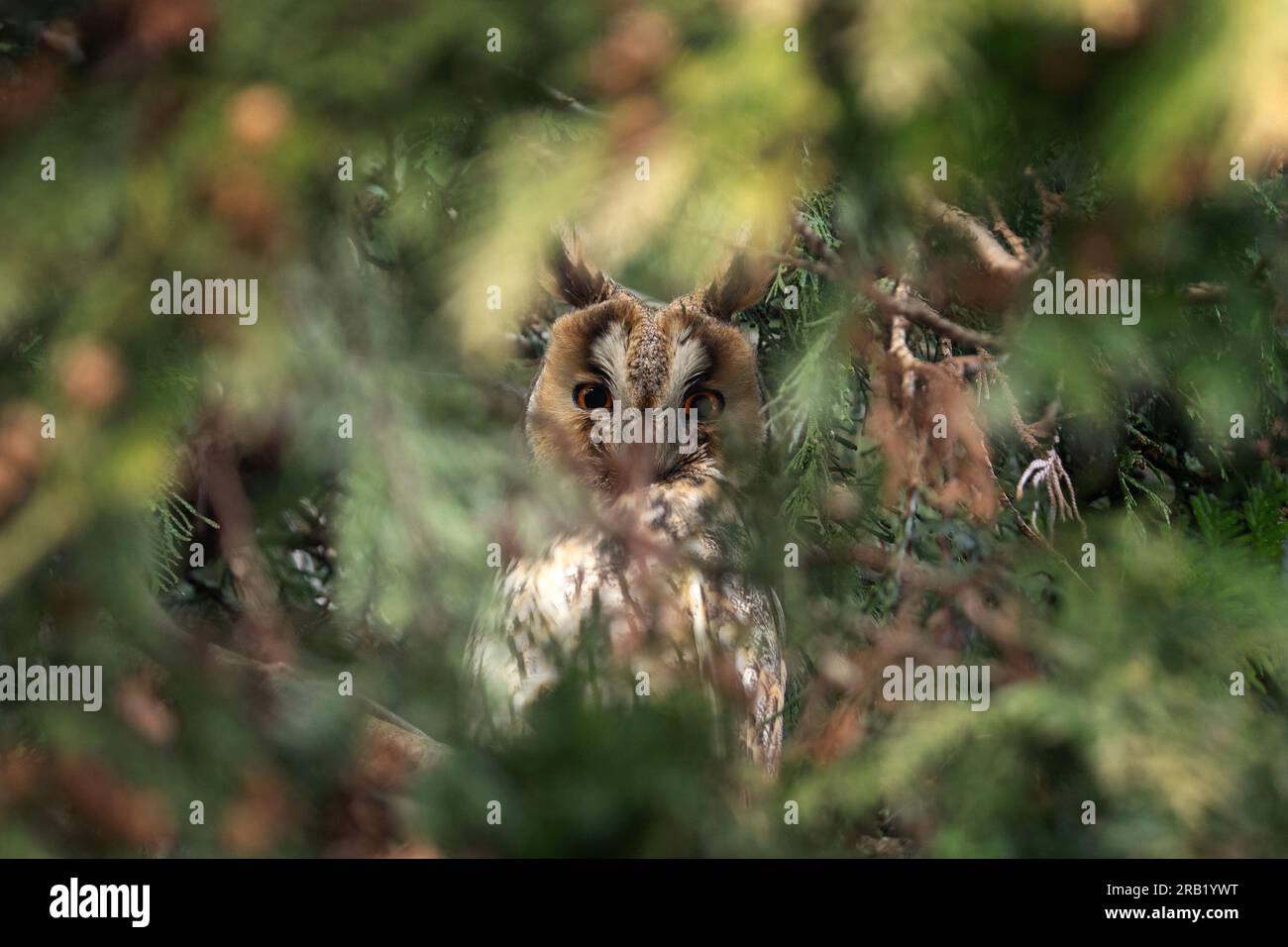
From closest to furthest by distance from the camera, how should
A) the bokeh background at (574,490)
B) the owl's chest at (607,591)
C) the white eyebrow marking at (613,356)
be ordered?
the bokeh background at (574,490) → the owl's chest at (607,591) → the white eyebrow marking at (613,356)

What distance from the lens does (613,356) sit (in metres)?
1.78

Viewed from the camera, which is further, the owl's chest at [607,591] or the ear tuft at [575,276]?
the ear tuft at [575,276]

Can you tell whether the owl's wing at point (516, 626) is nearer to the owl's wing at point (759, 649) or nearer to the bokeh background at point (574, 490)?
the bokeh background at point (574, 490)

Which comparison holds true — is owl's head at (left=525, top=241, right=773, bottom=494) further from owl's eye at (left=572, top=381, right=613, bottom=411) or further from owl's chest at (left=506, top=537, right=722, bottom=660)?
owl's chest at (left=506, top=537, right=722, bottom=660)

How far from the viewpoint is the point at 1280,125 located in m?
0.92

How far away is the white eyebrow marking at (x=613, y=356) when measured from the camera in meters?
1.77

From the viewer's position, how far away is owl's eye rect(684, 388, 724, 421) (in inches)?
71.8

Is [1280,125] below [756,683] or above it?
above

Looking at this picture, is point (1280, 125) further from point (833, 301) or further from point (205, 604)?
point (205, 604)

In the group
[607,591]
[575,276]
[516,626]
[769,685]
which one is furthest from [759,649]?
[575,276]

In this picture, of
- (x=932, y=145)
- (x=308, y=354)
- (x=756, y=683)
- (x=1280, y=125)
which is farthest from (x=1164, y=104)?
(x=308, y=354)

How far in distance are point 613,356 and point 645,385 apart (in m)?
0.08

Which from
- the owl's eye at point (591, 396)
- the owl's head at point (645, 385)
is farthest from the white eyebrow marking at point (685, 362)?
the owl's eye at point (591, 396)

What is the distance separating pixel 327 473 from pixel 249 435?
0.14 meters
